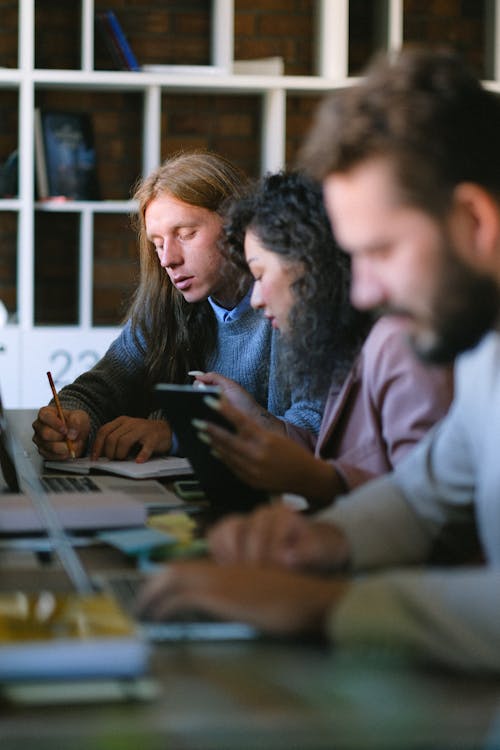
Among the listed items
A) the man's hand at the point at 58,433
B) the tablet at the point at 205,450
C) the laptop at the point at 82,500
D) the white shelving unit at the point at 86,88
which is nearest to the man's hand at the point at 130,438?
the man's hand at the point at 58,433

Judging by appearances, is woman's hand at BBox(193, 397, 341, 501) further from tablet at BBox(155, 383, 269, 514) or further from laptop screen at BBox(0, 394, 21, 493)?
laptop screen at BBox(0, 394, 21, 493)

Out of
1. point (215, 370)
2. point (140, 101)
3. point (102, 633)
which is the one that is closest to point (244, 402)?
point (215, 370)

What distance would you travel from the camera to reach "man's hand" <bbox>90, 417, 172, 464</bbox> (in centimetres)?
203

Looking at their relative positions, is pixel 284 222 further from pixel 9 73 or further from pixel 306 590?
pixel 9 73

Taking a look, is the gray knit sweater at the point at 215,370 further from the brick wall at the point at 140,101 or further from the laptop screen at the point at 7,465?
the brick wall at the point at 140,101

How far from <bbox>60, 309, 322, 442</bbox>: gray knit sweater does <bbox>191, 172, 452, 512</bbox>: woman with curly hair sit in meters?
0.28

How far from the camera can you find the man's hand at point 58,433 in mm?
2045

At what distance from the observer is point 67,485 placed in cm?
170

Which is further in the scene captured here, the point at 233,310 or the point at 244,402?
the point at 233,310

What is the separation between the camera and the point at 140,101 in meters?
3.98

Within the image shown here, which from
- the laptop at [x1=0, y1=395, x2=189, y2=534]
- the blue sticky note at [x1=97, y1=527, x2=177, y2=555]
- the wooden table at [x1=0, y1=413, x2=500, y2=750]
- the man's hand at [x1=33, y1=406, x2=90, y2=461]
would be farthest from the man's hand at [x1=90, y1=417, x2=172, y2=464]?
the wooden table at [x1=0, y1=413, x2=500, y2=750]

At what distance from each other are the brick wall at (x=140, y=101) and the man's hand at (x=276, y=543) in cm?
286

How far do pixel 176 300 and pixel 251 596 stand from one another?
5.41ft

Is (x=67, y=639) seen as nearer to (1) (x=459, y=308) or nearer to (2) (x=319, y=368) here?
(1) (x=459, y=308)
